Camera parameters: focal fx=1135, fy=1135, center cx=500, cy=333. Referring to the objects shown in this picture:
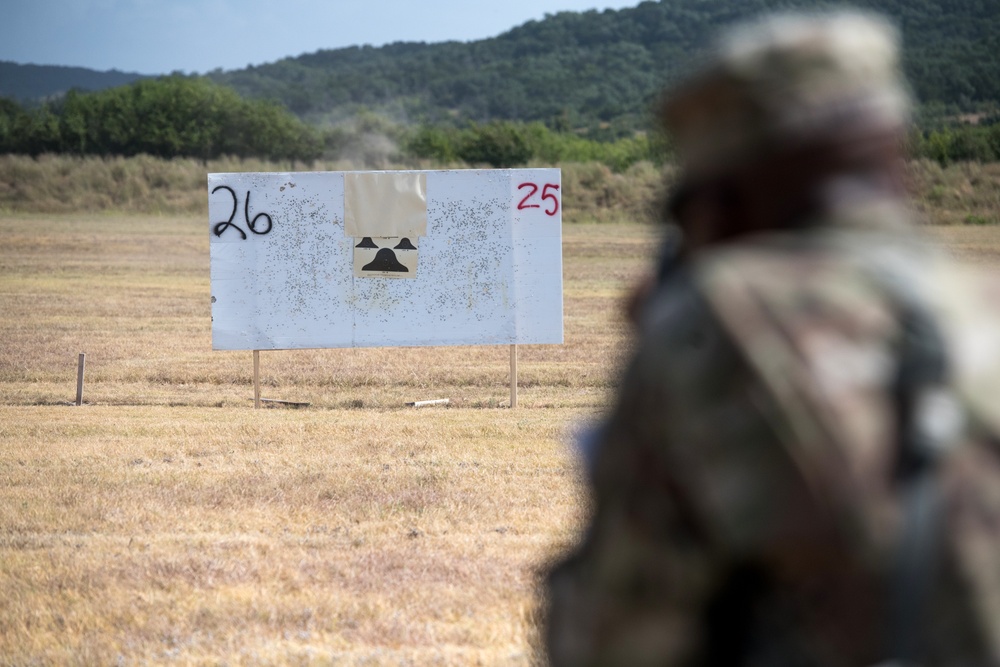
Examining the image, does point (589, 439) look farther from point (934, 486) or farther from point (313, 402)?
point (313, 402)

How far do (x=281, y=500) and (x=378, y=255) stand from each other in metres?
3.98

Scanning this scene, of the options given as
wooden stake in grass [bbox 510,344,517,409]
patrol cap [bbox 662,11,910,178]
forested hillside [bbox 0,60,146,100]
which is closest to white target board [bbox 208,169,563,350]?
wooden stake in grass [bbox 510,344,517,409]

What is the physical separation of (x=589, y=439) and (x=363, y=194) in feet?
28.9

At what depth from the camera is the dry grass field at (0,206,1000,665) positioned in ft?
15.1

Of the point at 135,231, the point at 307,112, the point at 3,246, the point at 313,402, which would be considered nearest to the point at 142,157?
the point at 135,231

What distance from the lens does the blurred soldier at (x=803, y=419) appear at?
1204 millimetres

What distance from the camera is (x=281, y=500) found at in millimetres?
6625

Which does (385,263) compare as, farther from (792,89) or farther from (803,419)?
(803,419)

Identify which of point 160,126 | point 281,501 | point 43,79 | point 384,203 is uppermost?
point 43,79

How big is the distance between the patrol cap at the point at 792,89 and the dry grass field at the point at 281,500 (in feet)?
10.5

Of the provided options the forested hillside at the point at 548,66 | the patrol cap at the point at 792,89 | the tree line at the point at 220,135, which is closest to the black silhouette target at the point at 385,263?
the patrol cap at the point at 792,89

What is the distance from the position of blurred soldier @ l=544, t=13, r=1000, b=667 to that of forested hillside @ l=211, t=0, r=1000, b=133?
3139 inches

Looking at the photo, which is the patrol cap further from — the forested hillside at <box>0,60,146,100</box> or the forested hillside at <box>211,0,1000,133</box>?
the forested hillside at <box>0,60,146,100</box>

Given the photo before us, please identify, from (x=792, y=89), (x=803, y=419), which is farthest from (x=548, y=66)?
(x=803, y=419)
